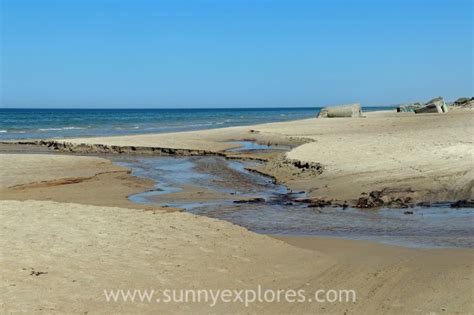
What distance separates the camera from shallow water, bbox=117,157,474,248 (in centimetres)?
905

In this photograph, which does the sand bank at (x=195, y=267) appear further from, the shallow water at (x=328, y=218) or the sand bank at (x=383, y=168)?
the sand bank at (x=383, y=168)

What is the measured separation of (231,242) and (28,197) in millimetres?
7093

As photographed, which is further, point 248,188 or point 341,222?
point 248,188

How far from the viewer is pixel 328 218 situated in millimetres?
10719

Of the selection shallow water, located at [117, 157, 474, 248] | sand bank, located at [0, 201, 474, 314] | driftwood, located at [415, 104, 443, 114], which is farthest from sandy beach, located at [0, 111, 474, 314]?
driftwood, located at [415, 104, 443, 114]

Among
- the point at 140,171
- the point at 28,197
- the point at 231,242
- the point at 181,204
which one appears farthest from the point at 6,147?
the point at 231,242

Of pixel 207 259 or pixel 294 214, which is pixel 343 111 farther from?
pixel 207 259

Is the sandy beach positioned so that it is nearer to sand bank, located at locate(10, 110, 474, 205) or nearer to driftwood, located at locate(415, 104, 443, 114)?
sand bank, located at locate(10, 110, 474, 205)

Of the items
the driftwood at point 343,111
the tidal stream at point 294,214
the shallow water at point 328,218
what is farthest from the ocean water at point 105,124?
the shallow water at point 328,218

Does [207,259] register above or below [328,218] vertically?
above

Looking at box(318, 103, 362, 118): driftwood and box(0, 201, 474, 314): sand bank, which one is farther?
box(318, 103, 362, 118): driftwood

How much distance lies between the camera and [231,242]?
788cm

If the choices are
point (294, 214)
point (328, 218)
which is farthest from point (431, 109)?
point (328, 218)

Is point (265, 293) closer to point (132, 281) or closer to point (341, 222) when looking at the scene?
point (132, 281)
